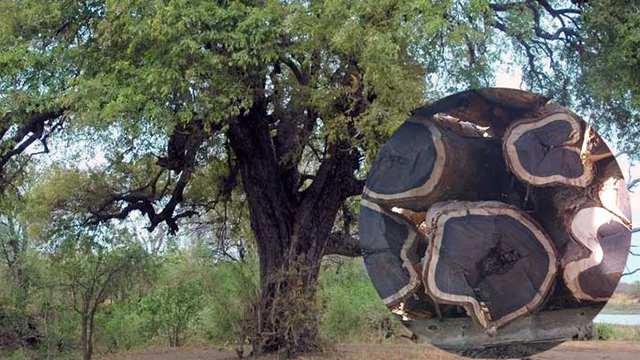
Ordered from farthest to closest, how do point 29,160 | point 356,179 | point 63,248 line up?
point 63,248
point 29,160
point 356,179

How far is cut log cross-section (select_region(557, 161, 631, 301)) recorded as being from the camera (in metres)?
10.3

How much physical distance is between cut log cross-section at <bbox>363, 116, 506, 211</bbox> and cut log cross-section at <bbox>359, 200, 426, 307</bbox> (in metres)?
0.20

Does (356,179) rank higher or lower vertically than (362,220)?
higher

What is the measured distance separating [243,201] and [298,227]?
4570mm

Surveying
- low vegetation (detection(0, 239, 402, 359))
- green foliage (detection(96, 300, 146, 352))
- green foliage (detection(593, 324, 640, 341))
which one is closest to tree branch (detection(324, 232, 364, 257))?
low vegetation (detection(0, 239, 402, 359))

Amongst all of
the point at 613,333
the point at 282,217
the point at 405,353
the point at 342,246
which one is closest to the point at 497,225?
the point at 405,353

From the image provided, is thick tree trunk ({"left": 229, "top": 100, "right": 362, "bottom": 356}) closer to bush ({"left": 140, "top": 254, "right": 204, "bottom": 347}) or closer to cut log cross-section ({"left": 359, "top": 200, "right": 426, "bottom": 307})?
cut log cross-section ({"left": 359, "top": 200, "right": 426, "bottom": 307})

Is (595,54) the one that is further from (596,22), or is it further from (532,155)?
(532,155)

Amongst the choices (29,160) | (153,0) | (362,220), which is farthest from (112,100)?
(29,160)

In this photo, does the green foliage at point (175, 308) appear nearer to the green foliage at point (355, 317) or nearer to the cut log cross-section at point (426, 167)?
the green foliage at point (355, 317)

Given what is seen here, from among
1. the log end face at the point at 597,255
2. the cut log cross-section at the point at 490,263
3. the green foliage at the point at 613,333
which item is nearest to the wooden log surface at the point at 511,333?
the cut log cross-section at the point at 490,263

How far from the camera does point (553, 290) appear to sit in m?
10.5

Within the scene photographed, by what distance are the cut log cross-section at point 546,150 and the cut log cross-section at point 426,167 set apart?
12.0 inches

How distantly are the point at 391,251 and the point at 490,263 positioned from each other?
1.23 meters
